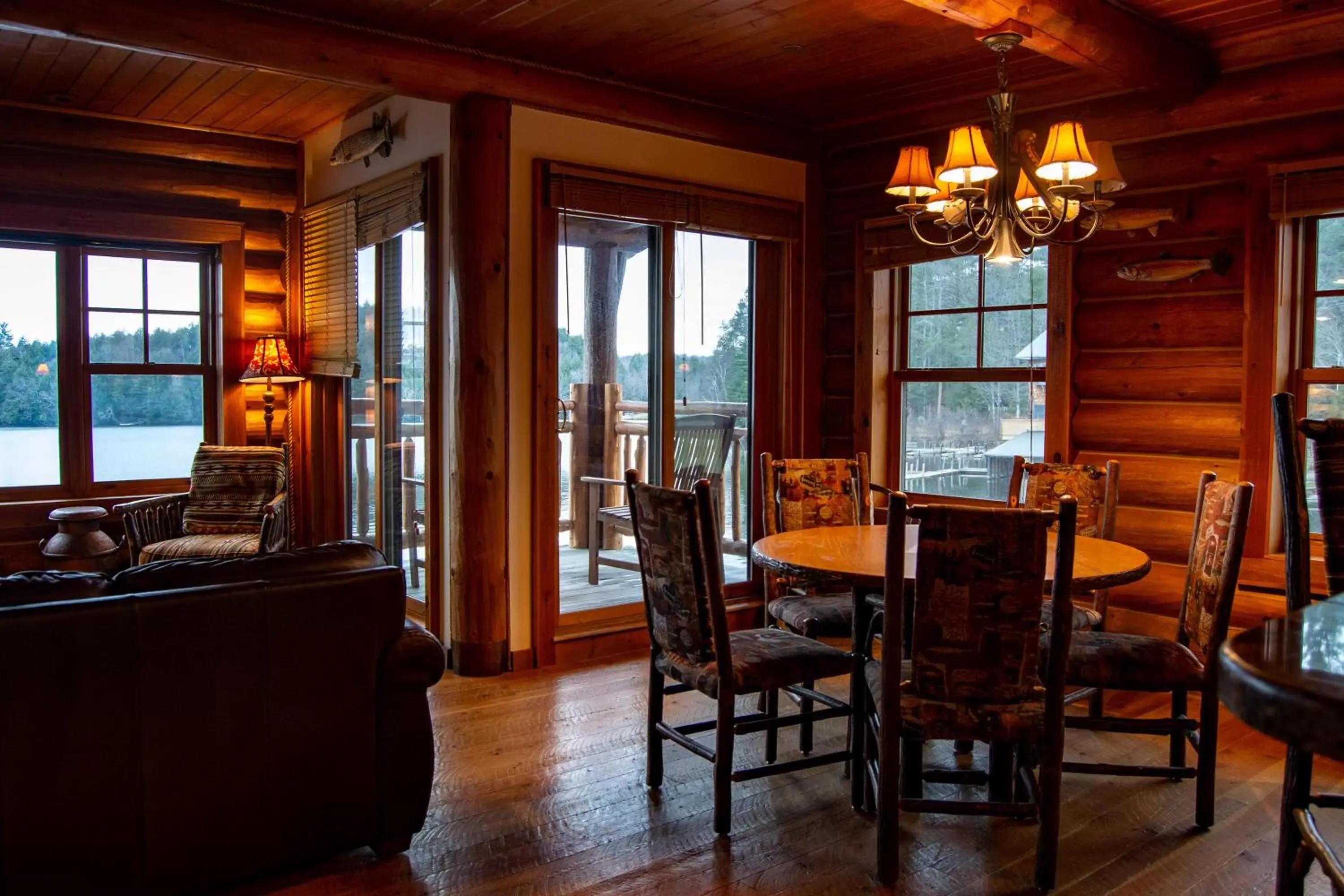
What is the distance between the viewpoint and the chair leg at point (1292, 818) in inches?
76.4

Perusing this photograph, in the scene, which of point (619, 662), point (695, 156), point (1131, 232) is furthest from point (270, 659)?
point (1131, 232)

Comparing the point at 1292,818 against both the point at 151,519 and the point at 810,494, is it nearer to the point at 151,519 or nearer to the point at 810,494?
the point at 810,494

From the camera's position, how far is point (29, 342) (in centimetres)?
543

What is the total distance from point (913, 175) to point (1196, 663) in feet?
5.61

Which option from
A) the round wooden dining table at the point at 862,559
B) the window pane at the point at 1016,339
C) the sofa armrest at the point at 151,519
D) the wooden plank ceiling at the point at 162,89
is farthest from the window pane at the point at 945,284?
the sofa armrest at the point at 151,519

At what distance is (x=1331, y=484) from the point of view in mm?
2217

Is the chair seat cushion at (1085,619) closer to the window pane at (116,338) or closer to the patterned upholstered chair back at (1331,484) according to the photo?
the patterned upholstered chair back at (1331,484)

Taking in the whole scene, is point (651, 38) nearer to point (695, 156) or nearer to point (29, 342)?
point (695, 156)

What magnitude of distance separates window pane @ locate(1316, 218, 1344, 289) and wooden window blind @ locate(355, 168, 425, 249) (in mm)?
3707

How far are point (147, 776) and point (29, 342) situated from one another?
4.16 meters

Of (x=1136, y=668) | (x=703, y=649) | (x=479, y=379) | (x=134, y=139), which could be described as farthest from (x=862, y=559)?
(x=134, y=139)

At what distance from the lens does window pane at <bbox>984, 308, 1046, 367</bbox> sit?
458 centimetres

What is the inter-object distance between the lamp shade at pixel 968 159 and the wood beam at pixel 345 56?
1951 millimetres

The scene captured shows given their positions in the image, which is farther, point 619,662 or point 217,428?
point 217,428
